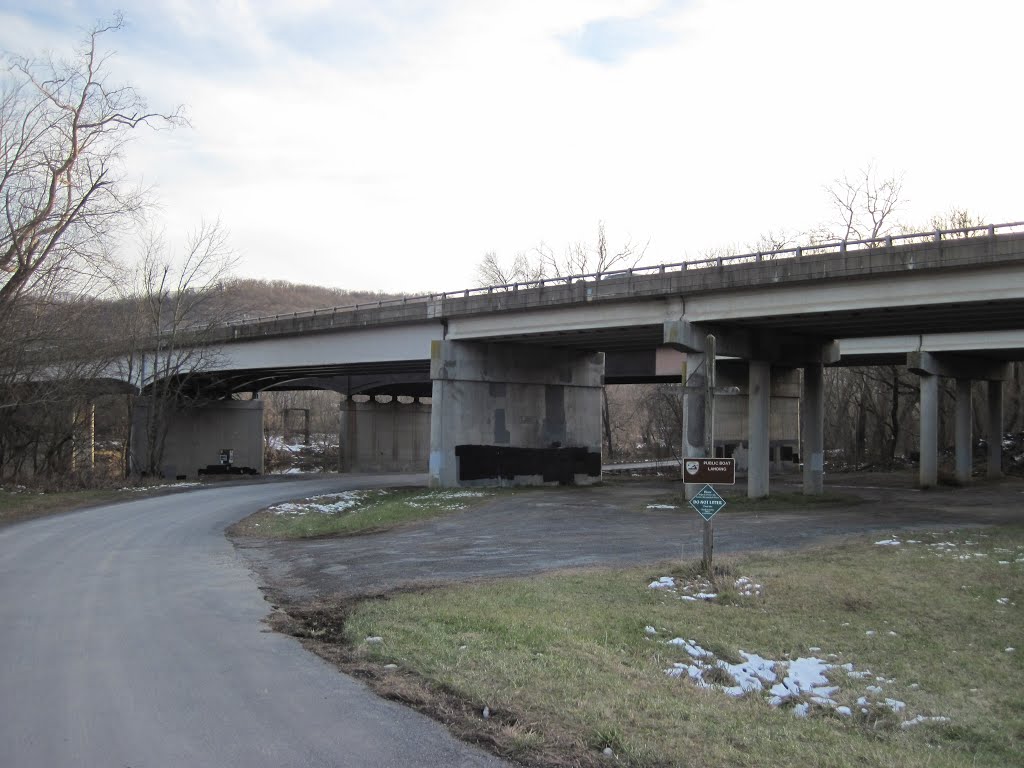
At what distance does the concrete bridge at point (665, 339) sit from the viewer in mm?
22766

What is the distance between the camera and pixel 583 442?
38406 mm

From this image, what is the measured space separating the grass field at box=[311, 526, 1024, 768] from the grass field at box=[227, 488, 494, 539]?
10313 millimetres

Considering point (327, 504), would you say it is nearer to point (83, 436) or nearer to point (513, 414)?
point (513, 414)

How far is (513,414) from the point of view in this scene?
35719mm

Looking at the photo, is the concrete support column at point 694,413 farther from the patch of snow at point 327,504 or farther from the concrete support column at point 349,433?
the concrete support column at point 349,433

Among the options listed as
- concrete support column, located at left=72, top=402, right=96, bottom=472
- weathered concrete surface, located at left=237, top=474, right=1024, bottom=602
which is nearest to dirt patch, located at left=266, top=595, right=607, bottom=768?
weathered concrete surface, located at left=237, top=474, right=1024, bottom=602

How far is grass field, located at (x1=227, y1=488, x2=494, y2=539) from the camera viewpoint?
71.7ft

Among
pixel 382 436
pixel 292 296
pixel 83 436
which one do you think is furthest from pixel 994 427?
pixel 292 296

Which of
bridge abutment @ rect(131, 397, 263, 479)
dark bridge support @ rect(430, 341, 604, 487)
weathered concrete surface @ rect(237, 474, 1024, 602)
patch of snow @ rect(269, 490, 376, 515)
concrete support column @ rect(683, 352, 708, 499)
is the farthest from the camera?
bridge abutment @ rect(131, 397, 263, 479)

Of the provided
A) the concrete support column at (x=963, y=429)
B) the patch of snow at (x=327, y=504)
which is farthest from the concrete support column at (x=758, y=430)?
the concrete support column at (x=963, y=429)

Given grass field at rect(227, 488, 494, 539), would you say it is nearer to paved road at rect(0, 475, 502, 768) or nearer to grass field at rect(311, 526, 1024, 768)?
paved road at rect(0, 475, 502, 768)

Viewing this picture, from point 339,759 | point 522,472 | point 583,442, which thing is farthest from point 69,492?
point 339,759

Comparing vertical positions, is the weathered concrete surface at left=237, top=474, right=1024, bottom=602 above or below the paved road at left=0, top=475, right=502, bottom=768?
below

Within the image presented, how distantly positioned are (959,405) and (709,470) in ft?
114
